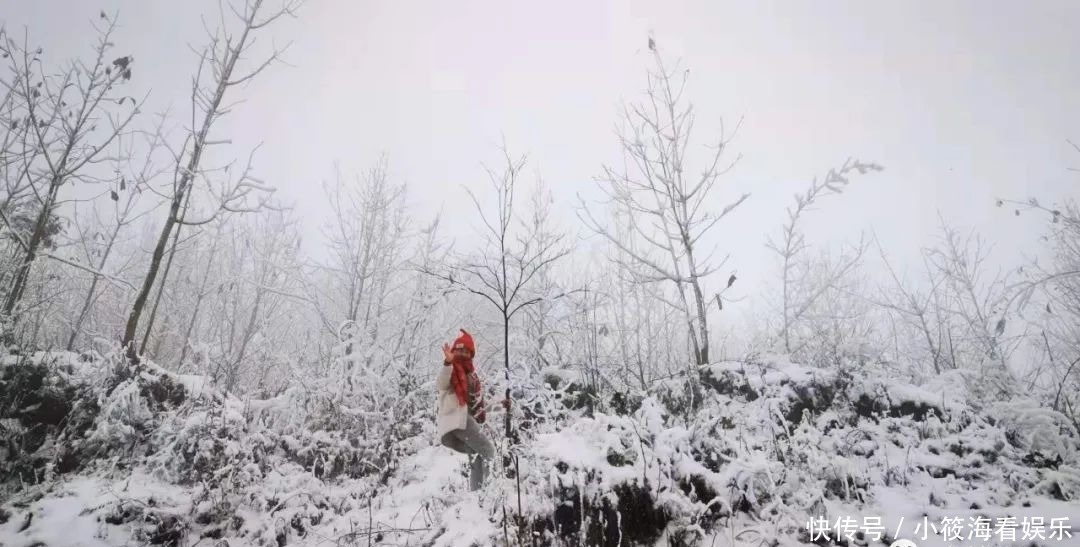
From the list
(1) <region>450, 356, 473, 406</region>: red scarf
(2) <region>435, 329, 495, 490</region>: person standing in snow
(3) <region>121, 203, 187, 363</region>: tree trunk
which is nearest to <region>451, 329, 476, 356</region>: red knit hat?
(2) <region>435, 329, 495, 490</region>: person standing in snow

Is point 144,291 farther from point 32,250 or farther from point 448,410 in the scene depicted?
point 448,410

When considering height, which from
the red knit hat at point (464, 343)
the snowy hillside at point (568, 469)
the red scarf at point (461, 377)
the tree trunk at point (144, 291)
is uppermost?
the tree trunk at point (144, 291)

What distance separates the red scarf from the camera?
4.82m

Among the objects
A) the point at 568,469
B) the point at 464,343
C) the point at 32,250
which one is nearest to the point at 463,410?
the point at 464,343

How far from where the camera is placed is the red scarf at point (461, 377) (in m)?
4.82

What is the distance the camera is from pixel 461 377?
16.1ft

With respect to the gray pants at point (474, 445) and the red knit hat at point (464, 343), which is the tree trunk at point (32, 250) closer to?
the red knit hat at point (464, 343)

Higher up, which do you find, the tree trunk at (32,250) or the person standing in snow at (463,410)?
the tree trunk at (32,250)

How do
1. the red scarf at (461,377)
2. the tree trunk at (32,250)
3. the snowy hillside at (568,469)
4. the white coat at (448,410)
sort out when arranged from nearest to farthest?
the snowy hillside at (568,469), the white coat at (448,410), the red scarf at (461,377), the tree trunk at (32,250)

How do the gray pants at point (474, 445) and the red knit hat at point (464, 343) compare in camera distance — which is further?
the red knit hat at point (464, 343)

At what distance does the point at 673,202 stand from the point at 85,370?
8581 millimetres

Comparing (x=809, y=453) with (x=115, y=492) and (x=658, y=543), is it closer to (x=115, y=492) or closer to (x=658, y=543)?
(x=658, y=543)

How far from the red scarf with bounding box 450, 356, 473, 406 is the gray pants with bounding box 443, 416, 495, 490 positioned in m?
0.23

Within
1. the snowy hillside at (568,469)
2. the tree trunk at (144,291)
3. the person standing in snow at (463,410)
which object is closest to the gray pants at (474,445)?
the person standing in snow at (463,410)
